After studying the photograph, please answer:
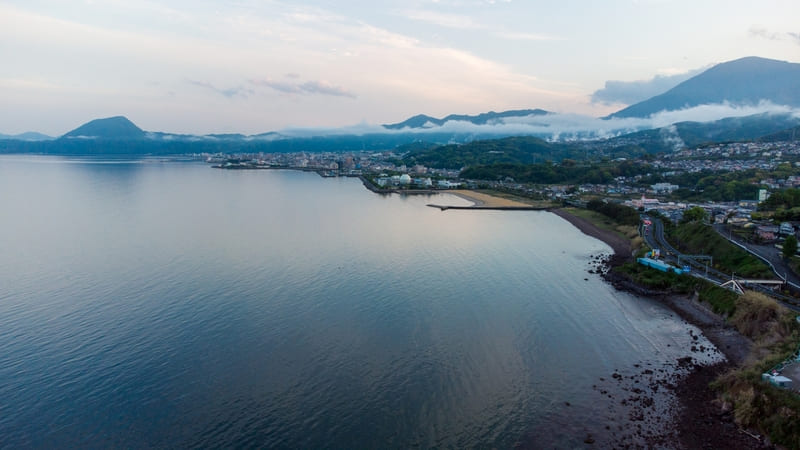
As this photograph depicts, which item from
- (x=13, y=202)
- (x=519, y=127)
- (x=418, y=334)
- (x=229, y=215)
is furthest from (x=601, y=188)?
(x=519, y=127)

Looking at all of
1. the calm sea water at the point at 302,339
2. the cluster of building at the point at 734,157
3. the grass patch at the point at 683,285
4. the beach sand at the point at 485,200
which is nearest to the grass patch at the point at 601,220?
the calm sea water at the point at 302,339

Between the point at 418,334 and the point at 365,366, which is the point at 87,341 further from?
the point at 418,334

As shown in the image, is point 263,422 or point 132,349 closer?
point 263,422

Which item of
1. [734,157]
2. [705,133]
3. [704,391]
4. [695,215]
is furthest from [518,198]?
[705,133]

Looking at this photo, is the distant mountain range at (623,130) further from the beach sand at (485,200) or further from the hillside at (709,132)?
the beach sand at (485,200)

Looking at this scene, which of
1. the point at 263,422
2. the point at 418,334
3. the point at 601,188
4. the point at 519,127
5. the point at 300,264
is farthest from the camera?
the point at 519,127

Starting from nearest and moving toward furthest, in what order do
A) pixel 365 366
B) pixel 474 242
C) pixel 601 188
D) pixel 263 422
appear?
pixel 263 422
pixel 365 366
pixel 474 242
pixel 601 188

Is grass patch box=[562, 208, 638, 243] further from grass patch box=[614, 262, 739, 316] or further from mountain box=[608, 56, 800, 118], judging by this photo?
mountain box=[608, 56, 800, 118]
